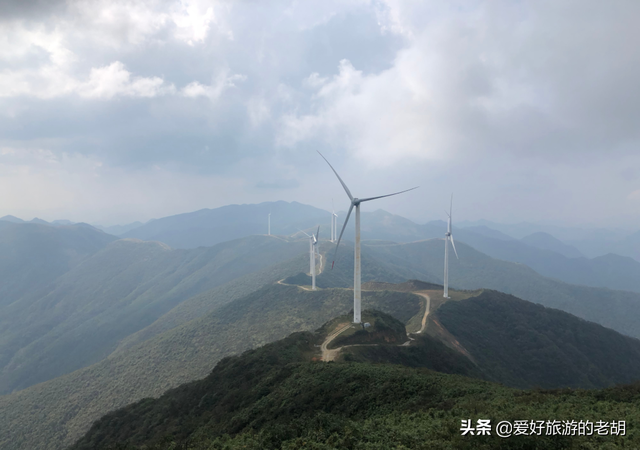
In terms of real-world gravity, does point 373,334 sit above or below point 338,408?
below

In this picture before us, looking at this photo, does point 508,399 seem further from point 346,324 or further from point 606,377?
point 606,377

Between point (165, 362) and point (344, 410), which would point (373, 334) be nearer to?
point (344, 410)

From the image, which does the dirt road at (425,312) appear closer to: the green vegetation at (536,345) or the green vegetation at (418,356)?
the green vegetation at (536,345)

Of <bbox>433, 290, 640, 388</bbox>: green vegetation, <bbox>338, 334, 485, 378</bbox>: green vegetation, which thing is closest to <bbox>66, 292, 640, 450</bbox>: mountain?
<bbox>338, 334, 485, 378</bbox>: green vegetation

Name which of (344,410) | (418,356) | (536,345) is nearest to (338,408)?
(344,410)

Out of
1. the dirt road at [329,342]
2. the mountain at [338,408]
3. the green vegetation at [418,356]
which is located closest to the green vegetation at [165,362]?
the green vegetation at [418,356]

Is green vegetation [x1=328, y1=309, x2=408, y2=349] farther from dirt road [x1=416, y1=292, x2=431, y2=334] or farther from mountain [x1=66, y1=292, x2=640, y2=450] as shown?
dirt road [x1=416, y1=292, x2=431, y2=334]
